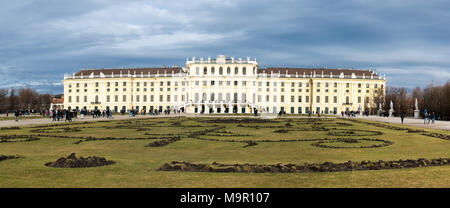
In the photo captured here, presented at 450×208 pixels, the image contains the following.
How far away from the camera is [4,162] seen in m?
11.8

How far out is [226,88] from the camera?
103m

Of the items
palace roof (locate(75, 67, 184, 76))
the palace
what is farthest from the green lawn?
palace roof (locate(75, 67, 184, 76))

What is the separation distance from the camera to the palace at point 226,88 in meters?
103

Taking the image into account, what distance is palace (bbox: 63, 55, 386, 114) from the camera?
103 m

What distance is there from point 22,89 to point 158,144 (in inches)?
5345

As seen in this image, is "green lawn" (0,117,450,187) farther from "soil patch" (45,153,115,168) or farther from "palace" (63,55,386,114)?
"palace" (63,55,386,114)

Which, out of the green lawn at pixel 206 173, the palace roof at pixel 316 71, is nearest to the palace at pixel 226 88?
the palace roof at pixel 316 71

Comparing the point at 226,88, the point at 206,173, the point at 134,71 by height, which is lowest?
the point at 206,173

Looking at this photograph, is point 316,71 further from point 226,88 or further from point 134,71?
point 134,71

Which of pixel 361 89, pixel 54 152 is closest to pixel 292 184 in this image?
pixel 54 152

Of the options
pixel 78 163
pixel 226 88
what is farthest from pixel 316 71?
pixel 78 163

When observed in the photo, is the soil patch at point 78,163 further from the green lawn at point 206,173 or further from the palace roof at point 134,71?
the palace roof at point 134,71

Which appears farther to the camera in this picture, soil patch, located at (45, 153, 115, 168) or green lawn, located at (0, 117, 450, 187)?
soil patch, located at (45, 153, 115, 168)
